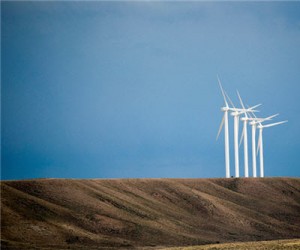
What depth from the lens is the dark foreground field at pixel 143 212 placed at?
93062 mm

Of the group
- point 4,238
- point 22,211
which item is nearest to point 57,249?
point 4,238

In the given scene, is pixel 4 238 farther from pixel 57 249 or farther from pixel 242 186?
pixel 242 186

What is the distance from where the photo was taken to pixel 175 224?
→ 110875mm

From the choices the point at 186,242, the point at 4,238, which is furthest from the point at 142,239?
the point at 4,238

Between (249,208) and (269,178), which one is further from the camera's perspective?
(269,178)

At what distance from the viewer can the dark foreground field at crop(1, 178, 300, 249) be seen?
93.1 m

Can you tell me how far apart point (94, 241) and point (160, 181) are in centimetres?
4262

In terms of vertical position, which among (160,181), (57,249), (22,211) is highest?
(160,181)

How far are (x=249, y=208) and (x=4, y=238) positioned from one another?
199 feet

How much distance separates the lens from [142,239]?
9894cm

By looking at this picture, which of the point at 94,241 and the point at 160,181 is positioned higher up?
the point at 160,181

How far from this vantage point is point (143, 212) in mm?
111688

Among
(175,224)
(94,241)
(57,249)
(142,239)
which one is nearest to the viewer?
(57,249)

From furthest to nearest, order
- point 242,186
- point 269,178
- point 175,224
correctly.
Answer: point 269,178 → point 242,186 → point 175,224
